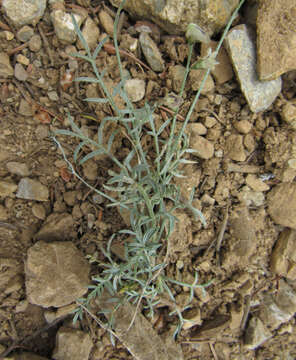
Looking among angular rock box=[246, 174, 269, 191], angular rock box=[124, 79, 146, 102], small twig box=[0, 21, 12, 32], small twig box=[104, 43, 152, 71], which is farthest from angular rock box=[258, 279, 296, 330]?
small twig box=[0, 21, 12, 32]

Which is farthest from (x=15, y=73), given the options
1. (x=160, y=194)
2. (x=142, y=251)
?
(x=142, y=251)

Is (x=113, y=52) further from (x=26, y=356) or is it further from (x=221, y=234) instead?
(x=26, y=356)

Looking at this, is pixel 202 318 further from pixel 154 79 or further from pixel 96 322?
pixel 154 79

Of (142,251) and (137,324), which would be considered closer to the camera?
(142,251)

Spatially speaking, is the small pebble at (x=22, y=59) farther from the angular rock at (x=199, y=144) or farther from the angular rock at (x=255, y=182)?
the angular rock at (x=255, y=182)

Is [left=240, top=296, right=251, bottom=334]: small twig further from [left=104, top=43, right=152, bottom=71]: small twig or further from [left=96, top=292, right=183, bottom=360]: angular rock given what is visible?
[left=104, top=43, right=152, bottom=71]: small twig

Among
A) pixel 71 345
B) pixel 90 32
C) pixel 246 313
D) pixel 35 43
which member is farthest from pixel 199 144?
pixel 71 345

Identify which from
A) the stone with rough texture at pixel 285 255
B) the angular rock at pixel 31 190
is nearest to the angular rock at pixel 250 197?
the stone with rough texture at pixel 285 255
